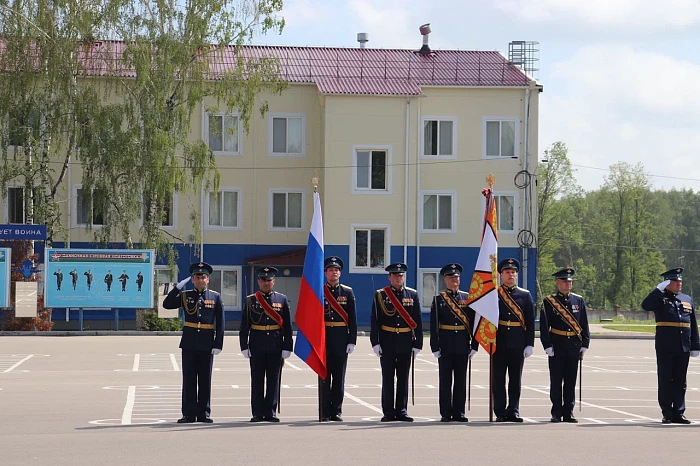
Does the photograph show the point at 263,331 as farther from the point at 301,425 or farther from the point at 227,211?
the point at 227,211

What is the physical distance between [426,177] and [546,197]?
3037 cm

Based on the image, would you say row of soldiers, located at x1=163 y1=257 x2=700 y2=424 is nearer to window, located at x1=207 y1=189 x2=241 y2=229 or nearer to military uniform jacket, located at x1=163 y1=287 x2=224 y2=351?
military uniform jacket, located at x1=163 y1=287 x2=224 y2=351

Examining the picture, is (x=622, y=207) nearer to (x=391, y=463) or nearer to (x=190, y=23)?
(x=190, y=23)

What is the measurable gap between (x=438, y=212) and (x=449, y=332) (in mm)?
31166

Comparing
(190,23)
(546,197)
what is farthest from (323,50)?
(546,197)

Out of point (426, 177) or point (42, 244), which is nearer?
point (42, 244)

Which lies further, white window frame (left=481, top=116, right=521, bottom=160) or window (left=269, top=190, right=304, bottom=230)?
window (left=269, top=190, right=304, bottom=230)

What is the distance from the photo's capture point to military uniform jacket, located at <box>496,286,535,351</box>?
14164 mm

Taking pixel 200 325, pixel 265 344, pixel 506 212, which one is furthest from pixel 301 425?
pixel 506 212

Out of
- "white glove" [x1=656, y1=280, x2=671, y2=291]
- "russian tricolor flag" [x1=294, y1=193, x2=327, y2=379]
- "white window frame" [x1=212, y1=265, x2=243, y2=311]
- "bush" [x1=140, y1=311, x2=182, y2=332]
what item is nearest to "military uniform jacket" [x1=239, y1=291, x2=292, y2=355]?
"russian tricolor flag" [x1=294, y1=193, x2=327, y2=379]

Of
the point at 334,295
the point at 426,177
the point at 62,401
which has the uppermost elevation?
the point at 426,177

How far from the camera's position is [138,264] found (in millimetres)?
36656

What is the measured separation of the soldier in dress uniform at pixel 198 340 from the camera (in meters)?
13.6

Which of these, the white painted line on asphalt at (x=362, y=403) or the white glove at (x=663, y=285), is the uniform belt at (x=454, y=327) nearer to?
the white painted line on asphalt at (x=362, y=403)
